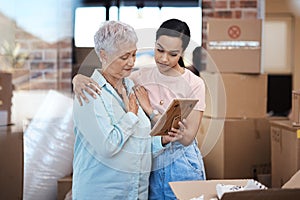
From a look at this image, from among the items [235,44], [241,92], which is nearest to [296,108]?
[241,92]

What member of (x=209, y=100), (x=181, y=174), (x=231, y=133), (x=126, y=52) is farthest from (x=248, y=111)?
(x=126, y=52)

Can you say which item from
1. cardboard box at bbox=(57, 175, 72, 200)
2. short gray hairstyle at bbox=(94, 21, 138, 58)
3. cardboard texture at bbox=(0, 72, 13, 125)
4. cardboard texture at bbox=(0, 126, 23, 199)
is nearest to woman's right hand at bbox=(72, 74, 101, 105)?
short gray hairstyle at bbox=(94, 21, 138, 58)

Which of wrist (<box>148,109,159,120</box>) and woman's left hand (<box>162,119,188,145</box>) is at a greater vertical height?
wrist (<box>148,109,159,120</box>)

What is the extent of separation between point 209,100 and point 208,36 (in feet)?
1.70

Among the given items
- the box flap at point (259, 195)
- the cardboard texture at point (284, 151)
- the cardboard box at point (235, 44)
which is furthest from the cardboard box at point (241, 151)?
the box flap at point (259, 195)

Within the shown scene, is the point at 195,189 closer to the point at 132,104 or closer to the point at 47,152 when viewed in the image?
the point at 132,104

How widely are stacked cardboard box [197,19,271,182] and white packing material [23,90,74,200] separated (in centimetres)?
87

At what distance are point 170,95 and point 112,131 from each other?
0.98ft

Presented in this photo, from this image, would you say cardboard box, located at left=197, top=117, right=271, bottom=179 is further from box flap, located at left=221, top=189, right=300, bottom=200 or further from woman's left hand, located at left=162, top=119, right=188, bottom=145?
box flap, located at left=221, top=189, right=300, bottom=200

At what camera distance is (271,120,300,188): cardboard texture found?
2.65 m

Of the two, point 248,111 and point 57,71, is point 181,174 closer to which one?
point 248,111

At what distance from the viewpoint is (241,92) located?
10.0ft

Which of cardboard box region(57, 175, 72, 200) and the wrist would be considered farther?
cardboard box region(57, 175, 72, 200)

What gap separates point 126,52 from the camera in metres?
1.84
